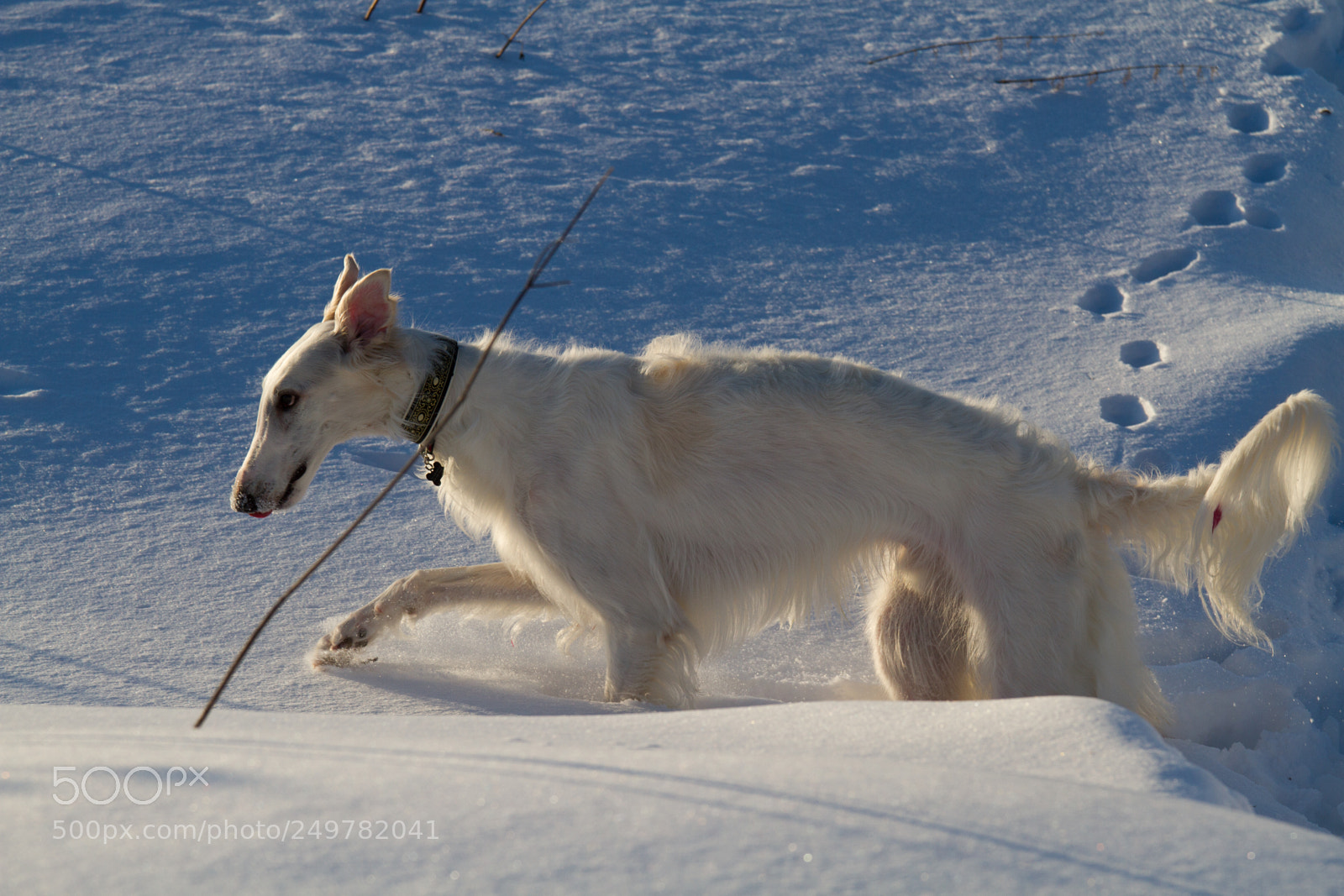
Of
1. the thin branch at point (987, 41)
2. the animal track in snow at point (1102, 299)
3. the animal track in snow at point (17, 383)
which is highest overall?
the animal track in snow at point (17, 383)

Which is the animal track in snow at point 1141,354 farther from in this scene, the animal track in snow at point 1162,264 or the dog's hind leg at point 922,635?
the dog's hind leg at point 922,635

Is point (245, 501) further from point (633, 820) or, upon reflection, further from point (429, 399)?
point (633, 820)

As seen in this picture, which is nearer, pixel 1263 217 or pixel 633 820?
pixel 633 820

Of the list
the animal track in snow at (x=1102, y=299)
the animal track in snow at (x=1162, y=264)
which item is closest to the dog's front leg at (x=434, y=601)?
the animal track in snow at (x=1102, y=299)

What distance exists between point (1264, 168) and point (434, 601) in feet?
18.6

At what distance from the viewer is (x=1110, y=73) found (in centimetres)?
716

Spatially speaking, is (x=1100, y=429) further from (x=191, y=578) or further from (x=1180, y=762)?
(x=191, y=578)

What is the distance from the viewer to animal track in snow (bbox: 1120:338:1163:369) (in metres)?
4.80

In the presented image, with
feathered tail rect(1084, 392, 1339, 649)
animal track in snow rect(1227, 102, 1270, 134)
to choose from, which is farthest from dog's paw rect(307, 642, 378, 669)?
animal track in snow rect(1227, 102, 1270, 134)

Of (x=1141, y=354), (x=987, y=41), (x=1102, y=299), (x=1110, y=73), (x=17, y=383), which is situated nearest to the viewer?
(x=17, y=383)

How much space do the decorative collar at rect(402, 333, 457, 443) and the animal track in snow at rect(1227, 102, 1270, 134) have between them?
5.82 metres

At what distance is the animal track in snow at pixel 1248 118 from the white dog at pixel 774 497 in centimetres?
461

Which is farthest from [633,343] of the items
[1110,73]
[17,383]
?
[1110,73]

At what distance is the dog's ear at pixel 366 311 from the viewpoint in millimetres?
2934
